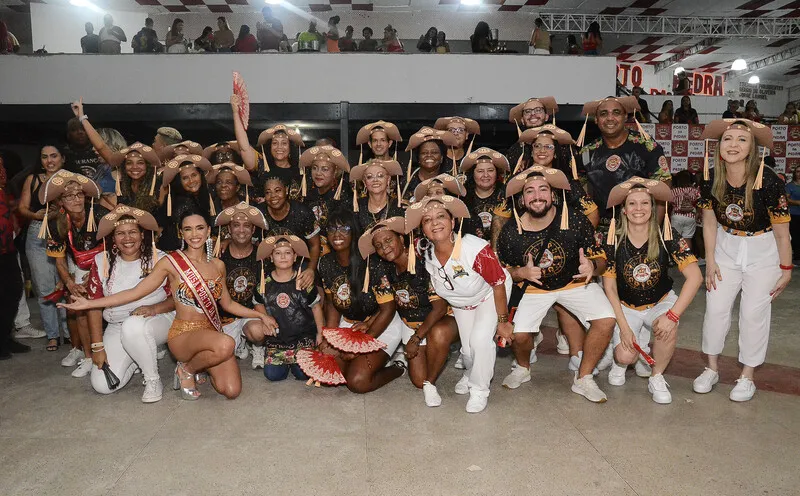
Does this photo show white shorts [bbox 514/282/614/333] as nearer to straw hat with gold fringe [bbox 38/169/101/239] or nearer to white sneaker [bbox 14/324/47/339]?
straw hat with gold fringe [bbox 38/169/101/239]

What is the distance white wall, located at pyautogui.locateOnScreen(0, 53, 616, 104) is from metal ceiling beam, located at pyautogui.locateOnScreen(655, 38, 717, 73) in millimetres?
8348

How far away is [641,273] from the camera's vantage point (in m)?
3.83

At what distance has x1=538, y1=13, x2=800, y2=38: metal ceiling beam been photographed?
1380 centimetres

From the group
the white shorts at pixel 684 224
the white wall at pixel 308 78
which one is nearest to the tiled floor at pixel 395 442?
the white shorts at pixel 684 224

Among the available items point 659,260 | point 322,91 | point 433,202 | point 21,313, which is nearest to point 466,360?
point 433,202

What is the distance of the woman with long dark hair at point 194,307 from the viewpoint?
12.7 ft

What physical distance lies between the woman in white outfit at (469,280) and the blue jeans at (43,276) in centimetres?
342

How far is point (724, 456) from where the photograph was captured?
2.94m

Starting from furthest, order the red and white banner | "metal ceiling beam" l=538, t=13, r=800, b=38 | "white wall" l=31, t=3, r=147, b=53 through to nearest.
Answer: "metal ceiling beam" l=538, t=13, r=800, b=38 < "white wall" l=31, t=3, r=147, b=53 < the red and white banner

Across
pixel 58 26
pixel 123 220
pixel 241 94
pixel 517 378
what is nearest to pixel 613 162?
pixel 517 378

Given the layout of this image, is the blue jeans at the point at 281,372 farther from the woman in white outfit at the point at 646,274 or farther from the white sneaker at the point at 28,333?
the white sneaker at the point at 28,333

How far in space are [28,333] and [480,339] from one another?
4.35 metres

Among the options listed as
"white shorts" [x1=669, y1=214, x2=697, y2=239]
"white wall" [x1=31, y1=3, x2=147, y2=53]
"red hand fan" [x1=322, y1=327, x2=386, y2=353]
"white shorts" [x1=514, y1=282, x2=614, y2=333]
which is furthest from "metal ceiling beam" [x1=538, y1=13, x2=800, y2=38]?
"red hand fan" [x1=322, y1=327, x2=386, y2=353]

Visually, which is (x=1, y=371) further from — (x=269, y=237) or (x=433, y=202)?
(x=433, y=202)
